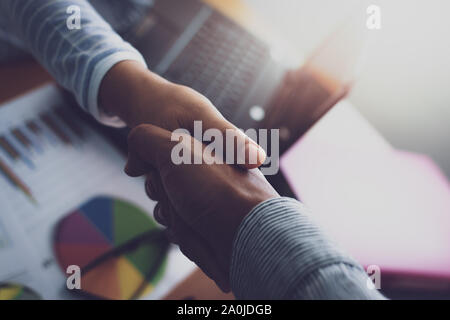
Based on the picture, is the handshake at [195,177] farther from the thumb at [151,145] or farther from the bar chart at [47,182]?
the bar chart at [47,182]

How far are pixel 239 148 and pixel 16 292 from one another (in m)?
0.34

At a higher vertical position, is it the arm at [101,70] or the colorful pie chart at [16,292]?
the arm at [101,70]

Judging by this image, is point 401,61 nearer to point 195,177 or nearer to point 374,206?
point 374,206

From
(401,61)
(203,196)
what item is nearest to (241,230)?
(203,196)

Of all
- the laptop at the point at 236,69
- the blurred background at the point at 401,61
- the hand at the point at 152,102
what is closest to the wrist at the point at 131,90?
the hand at the point at 152,102

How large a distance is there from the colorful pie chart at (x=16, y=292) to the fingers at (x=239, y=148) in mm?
305

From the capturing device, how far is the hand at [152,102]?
405 millimetres

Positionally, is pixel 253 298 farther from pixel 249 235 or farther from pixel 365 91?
pixel 365 91

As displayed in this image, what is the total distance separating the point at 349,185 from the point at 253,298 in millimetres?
352

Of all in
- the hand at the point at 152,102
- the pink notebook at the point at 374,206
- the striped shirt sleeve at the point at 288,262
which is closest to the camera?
the striped shirt sleeve at the point at 288,262

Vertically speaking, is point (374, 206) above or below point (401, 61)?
below

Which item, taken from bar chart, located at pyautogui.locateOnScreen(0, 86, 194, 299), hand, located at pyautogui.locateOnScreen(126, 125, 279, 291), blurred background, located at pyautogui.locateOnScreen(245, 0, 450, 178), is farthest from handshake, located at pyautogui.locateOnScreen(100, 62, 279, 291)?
blurred background, located at pyautogui.locateOnScreen(245, 0, 450, 178)

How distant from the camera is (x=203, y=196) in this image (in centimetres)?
Result: 35

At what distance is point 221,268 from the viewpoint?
35 cm
